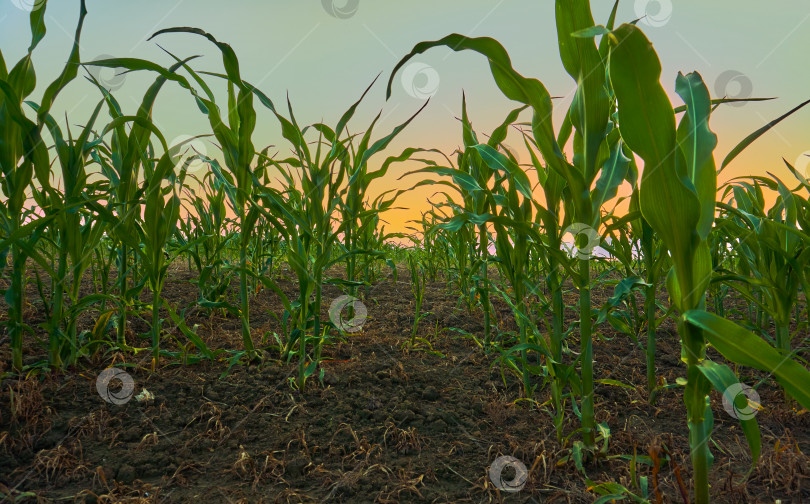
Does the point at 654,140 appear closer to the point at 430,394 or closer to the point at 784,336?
the point at 430,394

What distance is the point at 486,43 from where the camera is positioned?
1.12m

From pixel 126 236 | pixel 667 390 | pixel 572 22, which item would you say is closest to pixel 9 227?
pixel 126 236

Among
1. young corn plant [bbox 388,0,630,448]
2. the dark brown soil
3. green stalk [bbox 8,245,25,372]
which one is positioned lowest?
the dark brown soil

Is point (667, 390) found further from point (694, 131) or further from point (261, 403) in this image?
point (261, 403)

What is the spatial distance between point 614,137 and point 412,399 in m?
1.10

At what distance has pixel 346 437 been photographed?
1.54m

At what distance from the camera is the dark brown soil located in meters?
1.29

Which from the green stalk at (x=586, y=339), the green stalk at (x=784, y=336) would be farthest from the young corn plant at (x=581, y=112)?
the green stalk at (x=784, y=336)

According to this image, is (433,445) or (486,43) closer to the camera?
(486,43)

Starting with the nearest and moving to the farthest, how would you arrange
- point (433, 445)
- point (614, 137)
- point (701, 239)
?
point (701, 239) → point (614, 137) → point (433, 445)

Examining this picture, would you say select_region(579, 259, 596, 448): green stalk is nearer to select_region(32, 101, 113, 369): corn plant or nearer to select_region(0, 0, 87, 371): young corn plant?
select_region(32, 101, 113, 369): corn plant

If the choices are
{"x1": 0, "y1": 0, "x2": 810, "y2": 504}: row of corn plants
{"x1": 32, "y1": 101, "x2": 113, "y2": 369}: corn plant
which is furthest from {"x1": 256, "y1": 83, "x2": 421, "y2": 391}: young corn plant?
{"x1": 32, "y1": 101, "x2": 113, "y2": 369}: corn plant

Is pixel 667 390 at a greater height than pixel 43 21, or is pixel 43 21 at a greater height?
pixel 43 21

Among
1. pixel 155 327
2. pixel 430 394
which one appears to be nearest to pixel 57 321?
pixel 155 327
